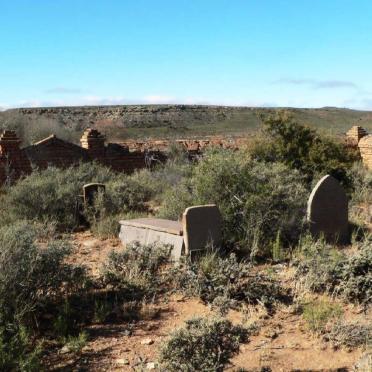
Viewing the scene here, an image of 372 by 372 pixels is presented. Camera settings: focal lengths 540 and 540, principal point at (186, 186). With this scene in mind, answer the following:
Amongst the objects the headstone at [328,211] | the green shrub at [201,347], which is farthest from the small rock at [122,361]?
the headstone at [328,211]

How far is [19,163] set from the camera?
13414 mm

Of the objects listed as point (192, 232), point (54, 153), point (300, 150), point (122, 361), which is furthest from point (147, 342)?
point (54, 153)

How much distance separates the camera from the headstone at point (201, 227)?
7.15m

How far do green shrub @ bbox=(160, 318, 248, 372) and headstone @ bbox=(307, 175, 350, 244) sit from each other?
14.9 feet

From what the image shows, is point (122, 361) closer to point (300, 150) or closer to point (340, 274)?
point (340, 274)

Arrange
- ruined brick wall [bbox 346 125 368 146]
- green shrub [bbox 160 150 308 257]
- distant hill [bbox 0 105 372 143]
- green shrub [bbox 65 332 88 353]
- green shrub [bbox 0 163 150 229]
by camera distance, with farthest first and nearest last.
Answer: distant hill [bbox 0 105 372 143] < ruined brick wall [bbox 346 125 368 146] < green shrub [bbox 0 163 150 229] < green shrub [bbox 160 150 308 257] < green shrub [bbox 65 332 88 353]

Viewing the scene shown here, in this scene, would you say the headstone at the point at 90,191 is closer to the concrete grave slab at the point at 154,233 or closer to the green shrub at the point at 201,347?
the concrete grave slab at the point at 154,233

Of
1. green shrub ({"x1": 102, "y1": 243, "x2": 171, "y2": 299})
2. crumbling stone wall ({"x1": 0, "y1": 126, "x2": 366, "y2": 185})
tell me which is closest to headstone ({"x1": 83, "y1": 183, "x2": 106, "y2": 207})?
crumbling stone wall ({"x1": 0, "y1": 126, "x2": 366, "y2": 185})

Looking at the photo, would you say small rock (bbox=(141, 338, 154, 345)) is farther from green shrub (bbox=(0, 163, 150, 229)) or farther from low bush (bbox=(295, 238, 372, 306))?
green shrub (bbox=(0, 163, 150, 229))

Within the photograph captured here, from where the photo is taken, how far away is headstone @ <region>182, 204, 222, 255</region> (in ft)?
23.5

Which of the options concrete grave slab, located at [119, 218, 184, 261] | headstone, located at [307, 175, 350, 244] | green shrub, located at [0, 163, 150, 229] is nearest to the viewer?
concrete grave slab, located at [119, 218, 184, 261]

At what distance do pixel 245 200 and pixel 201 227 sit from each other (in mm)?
1490

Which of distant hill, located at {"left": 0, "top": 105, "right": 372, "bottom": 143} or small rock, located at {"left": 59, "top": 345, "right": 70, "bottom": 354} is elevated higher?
distant hill, located at {"left": 0, "top": 105, "right": 372, "bottom": 143}

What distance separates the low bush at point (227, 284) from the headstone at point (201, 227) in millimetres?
498
